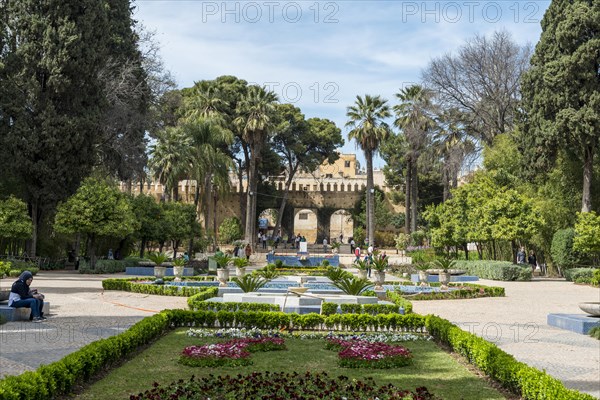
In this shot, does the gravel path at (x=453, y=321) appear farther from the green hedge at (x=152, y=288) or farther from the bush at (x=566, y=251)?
the bush at (x=566, y=251)

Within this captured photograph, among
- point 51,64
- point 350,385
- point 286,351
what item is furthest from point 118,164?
point 350,385

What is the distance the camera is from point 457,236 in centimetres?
3262

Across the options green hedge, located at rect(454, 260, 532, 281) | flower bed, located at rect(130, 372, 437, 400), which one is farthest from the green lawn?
green hedge, located at rect(454, 260, 532, 281)

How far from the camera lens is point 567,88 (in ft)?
86.2

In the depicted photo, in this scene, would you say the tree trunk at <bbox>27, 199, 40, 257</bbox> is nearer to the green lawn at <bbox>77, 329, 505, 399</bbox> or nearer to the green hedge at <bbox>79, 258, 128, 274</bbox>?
the green hedge at <bbox>79, 258, 128, 274</bbox>

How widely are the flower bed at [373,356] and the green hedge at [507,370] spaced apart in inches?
32.6

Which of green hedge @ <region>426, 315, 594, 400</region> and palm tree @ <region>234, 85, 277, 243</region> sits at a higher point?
palm tree @ <region>234, 85, 277, 243</region>

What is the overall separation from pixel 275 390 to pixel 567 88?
23236 millimetres

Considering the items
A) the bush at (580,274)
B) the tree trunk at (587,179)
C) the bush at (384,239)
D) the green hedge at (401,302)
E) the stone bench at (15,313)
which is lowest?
the stone bench at (15,313)

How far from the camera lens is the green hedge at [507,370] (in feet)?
19.7

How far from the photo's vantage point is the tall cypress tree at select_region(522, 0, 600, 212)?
25734 mm

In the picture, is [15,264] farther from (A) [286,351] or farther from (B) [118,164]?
(A) [286,351]

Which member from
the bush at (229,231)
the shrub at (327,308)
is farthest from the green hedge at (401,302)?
the bush at (229,231)

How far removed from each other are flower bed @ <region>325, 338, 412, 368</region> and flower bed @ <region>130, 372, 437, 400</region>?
125 cm
